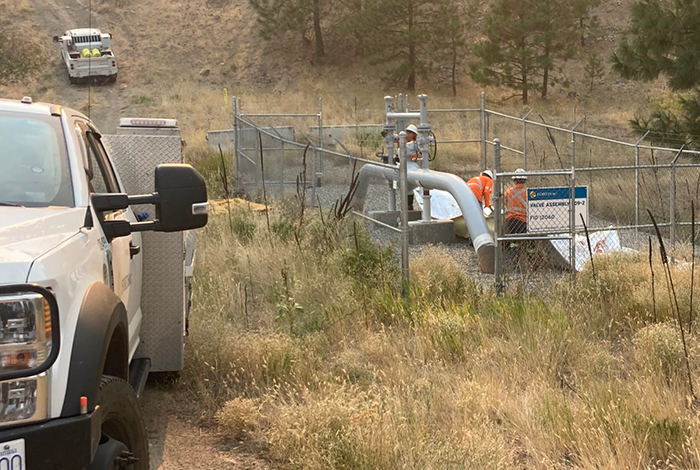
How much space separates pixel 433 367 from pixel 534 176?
7.16m

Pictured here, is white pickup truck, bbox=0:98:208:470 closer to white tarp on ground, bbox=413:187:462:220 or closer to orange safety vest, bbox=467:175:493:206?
orange safety vest, bbox=467:175:493:206

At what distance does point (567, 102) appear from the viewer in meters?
42.0

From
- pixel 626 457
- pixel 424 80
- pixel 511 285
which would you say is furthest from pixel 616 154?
pixel 424 80

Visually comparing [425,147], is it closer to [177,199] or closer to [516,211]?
[516,211]

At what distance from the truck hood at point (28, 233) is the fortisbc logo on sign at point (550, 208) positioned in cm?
625

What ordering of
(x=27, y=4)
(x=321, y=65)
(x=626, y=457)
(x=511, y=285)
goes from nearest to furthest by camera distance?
(x=626, y=457), (x=511, y=285), (x=321, y=65), (x=27, y=4)

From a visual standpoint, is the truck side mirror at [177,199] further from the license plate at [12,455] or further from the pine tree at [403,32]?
the pine tree at [403,32]

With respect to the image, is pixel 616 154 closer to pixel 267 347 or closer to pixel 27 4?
pixel 267 347

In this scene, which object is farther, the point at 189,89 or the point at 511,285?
the point at 189,89

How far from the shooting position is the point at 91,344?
2.94m

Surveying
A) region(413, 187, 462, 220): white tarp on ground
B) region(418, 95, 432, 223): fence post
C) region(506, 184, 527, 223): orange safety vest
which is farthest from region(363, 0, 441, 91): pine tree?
region(506, 184, 527, 223): orange safety vest

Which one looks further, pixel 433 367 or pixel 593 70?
pixel 593 70

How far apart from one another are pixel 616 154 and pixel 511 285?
45.7ft

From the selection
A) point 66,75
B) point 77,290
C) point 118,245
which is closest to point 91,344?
point 77,290
